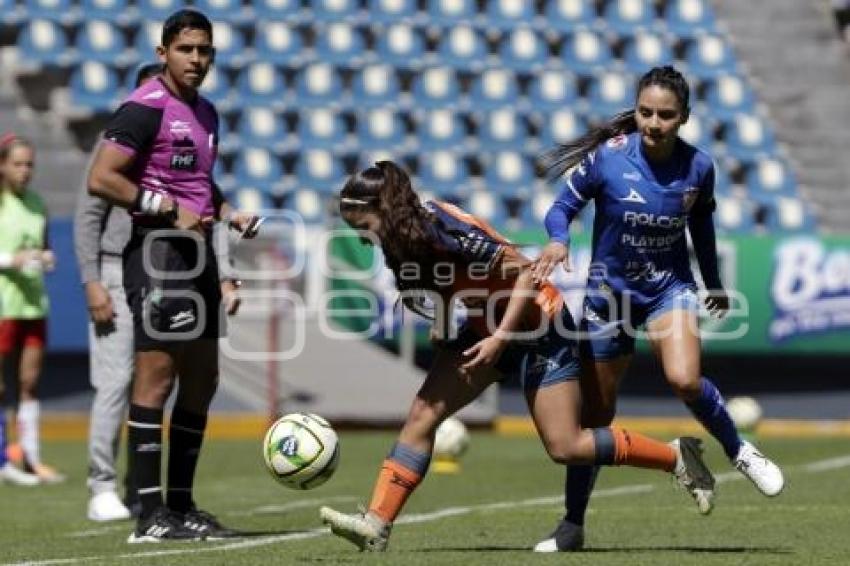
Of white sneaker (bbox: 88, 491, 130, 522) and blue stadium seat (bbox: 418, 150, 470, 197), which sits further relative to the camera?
blue stadium seat (bbox: 418, 150, 470, 197)

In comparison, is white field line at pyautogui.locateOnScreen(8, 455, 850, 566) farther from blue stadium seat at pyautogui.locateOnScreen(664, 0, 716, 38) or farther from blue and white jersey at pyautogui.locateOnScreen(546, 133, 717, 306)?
blue stadium seat at pyautogui.locateOnScreen(664, 0, 716, 38)

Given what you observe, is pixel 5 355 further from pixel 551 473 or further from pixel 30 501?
pixel 551 473

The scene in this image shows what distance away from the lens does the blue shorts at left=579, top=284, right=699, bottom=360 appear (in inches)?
318

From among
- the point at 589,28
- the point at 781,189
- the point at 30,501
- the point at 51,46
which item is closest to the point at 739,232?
the point at 781,189

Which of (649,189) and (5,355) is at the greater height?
(649,189)

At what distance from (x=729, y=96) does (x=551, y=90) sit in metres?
2.18

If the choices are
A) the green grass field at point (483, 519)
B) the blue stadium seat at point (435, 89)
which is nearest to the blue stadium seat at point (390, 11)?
the blue stadium seat at point (435, 89)

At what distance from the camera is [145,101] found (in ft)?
27.6

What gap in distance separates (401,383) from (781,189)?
564cm

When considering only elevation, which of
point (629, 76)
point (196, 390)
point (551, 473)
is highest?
point (629, 76)

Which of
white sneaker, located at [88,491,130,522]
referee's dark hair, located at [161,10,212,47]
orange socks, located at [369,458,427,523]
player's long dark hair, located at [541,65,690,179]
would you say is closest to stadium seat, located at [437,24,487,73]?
white sneaker, located at [88,491,130,522]

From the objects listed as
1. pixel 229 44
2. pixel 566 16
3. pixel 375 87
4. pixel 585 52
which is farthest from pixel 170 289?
pixel 566 16

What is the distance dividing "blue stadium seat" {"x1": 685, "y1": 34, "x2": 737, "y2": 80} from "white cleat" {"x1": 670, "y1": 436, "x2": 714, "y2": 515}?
15.3 metres

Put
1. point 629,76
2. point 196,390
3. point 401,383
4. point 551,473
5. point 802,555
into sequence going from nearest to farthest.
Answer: point 802,555, point 196,390, point 551,473, point 401,383, point 629,76
